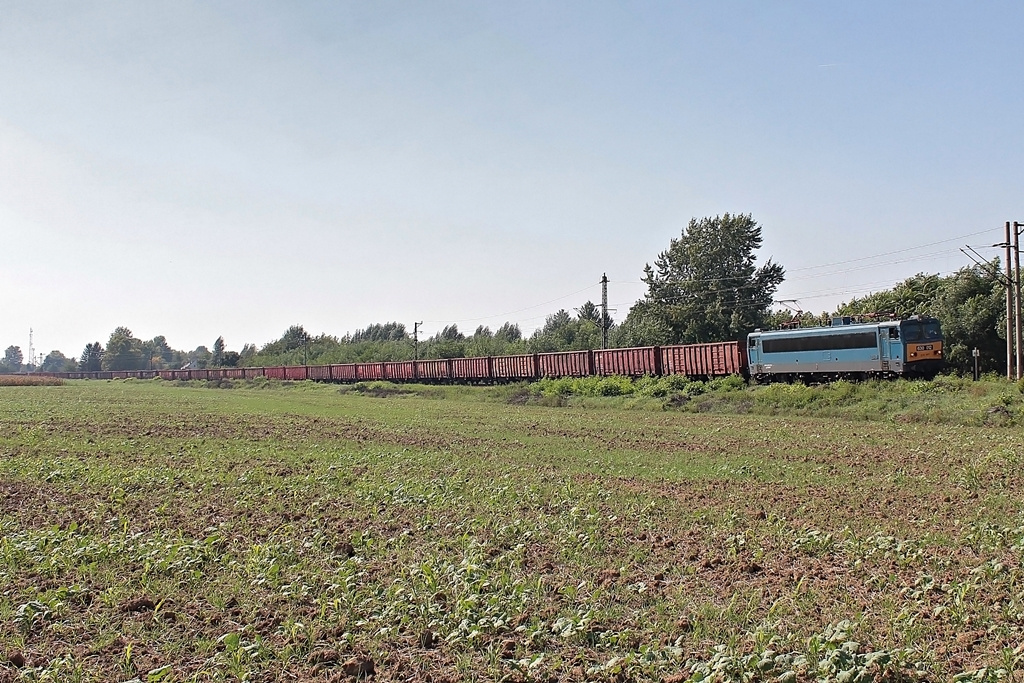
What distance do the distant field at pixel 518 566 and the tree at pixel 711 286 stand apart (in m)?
48.9

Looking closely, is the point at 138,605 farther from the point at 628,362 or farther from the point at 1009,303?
the point at 628,362

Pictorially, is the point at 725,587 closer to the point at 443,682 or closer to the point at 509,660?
the point at 509,660

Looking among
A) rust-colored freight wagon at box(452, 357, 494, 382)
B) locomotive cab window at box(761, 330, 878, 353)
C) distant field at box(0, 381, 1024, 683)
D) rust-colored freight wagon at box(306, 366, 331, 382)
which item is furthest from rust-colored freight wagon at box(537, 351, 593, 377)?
distant field at box(0, 381, 1024, 683)

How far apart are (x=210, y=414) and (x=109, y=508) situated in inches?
923

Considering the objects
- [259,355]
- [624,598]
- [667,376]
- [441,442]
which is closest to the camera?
[624,598]

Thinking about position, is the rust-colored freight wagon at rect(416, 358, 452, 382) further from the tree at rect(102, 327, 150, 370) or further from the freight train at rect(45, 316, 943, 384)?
the tree at rect(102, 327, 150, 370)

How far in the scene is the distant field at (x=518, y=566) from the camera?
6.29 metres

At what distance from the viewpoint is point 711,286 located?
6869 cm

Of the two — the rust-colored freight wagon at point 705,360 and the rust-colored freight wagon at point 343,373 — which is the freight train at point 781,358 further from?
the rust-colored freight wagon at point 343,373

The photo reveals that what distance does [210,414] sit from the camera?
35062mm

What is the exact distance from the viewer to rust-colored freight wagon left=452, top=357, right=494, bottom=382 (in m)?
61.8

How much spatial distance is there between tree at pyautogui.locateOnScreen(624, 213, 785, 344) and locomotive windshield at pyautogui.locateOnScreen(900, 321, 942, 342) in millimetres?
28177

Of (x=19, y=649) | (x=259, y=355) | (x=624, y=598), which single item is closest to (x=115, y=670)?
(x=19, y=649)

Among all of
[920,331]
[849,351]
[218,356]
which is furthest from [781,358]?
[218,356]
